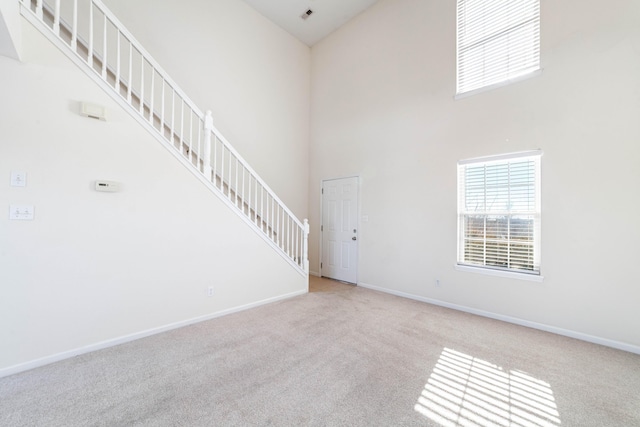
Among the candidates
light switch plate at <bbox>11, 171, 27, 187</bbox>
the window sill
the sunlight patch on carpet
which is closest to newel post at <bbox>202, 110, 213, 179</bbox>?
light switch plate at <bbox>11, 171, 27, 187</bbox>

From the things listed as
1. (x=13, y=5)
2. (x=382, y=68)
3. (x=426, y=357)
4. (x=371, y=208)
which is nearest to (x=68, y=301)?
(x=13, y=5)

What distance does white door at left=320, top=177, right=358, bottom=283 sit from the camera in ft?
16.6

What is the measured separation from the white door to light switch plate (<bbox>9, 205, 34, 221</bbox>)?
168 inches

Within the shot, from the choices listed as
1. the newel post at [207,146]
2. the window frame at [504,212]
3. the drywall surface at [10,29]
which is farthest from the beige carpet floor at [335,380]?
the drywall surface at [10,29]

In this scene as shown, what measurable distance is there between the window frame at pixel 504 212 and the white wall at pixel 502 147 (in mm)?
88

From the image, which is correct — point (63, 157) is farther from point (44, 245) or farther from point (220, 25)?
point (220, 25)

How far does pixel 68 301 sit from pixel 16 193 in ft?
3.41

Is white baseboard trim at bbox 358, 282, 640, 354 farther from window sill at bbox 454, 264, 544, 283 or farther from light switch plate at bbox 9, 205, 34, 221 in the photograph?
light switch plate at bbox 9, 205, 34, 221

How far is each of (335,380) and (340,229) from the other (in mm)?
3410

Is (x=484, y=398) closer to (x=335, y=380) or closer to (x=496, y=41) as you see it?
(x=335, y=380)

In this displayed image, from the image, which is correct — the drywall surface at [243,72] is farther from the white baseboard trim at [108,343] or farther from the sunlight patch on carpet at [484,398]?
the sunlight patch on carpet at [484,398]

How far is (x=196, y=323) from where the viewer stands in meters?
3.18

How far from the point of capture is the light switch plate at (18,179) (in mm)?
2166

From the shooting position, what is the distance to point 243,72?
489 centimetres
